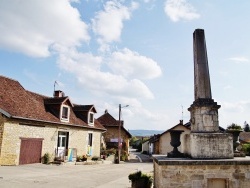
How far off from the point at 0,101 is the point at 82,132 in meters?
10.00

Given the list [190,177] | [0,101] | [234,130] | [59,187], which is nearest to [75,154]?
[0,101]

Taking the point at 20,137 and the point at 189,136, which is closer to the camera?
the point at 189,136

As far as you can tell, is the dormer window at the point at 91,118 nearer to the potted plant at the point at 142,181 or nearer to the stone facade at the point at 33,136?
the stone facade at the point at 33,136

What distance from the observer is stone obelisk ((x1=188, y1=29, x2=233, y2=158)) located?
881 cm

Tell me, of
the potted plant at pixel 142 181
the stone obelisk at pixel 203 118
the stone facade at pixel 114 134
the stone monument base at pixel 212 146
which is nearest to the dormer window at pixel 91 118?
the stone facade at pixel 114 134

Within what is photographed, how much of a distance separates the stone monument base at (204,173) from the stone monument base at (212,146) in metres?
0.53

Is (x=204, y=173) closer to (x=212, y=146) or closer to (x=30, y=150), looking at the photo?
(x=212, y=146)

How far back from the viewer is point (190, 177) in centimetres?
802

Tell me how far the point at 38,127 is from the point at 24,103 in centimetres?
217

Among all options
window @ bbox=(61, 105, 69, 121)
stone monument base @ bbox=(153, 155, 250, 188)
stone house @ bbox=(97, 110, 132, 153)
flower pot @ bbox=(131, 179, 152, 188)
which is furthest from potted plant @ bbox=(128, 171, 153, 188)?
stone house @ bbox=(97, 110, 132, 153)

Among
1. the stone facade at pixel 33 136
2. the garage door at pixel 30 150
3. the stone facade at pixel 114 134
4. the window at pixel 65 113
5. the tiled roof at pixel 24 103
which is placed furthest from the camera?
the stone facade at pixel 114 134

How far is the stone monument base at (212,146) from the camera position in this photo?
8.75 metres

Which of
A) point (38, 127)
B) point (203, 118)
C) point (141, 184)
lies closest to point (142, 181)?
point (141, 184)

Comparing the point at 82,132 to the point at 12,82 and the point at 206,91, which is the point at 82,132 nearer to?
the point at 12,82
